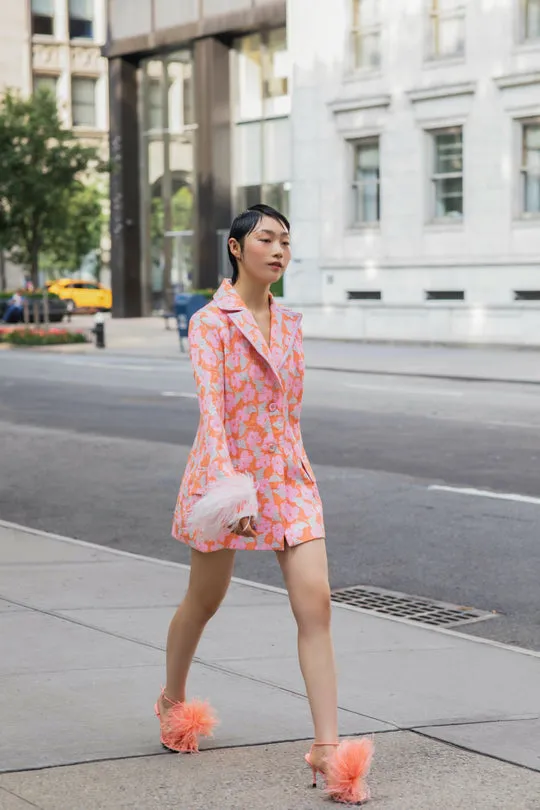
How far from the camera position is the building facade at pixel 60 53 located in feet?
237

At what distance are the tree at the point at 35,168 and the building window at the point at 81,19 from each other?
36246 millimetres

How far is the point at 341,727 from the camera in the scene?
16.6 ft

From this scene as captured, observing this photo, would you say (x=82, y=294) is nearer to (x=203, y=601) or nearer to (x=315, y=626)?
(x=203, y=601)

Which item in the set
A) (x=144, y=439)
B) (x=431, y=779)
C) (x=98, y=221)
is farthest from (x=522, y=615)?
(x=98, y=221)

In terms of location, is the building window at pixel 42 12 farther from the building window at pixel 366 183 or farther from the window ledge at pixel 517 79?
the window ledge at pixel 517 79

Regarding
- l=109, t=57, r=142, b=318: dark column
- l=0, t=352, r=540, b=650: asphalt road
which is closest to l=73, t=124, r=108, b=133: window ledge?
l=109, t=57, r=142, b=318: dark column

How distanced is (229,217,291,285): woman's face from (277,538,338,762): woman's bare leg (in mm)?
889

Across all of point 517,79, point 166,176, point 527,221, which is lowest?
point 527,221

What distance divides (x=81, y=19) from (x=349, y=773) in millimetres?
72428

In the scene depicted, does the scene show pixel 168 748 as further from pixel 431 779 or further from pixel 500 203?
pixel 500 203

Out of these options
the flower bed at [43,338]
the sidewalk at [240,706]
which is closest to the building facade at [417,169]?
the flower bed at [43,338]

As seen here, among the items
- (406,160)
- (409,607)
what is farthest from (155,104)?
(409,607)

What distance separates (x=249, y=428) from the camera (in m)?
4.60

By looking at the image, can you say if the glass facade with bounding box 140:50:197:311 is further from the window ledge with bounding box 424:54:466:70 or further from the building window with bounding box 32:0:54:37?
the building window with bounding box 32:0:54:37
